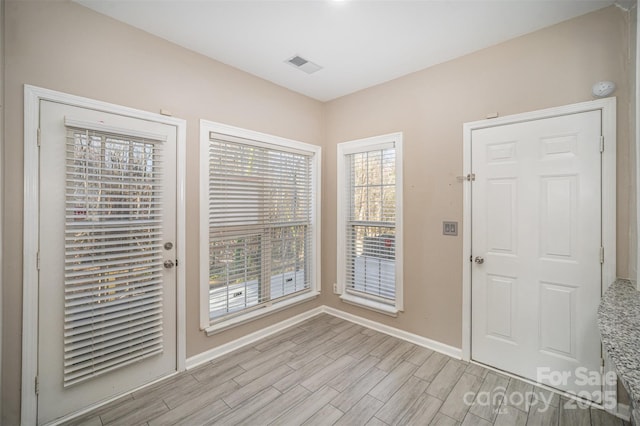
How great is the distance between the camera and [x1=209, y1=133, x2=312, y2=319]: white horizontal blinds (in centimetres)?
269

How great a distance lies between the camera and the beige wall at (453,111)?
1957 mm

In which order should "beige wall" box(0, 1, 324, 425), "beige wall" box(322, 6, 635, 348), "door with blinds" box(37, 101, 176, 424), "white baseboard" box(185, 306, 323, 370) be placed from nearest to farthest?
"beige wall" box(0, 1, 324, 425) < "door with blinds" box(37, 101, 176, 424) < "beige wall" box(322, 6, 635, 348) < "white baseboard" box(185, 306, 323, 370)

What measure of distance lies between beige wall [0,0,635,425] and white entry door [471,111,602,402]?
159 millimetres

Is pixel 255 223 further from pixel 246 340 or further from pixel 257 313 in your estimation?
pixel 246 340

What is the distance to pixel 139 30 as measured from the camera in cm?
Answer: 220

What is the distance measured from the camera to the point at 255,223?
2.97 m

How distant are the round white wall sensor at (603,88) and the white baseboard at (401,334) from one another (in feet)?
7.56

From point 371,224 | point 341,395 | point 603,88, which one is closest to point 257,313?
point 341,395

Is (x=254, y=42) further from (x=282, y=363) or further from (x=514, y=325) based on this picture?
(x=514, y=325)

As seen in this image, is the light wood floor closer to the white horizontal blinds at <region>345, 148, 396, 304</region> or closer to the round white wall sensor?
the white horizontal blinds at <region>345, 148, 396, 304</region>

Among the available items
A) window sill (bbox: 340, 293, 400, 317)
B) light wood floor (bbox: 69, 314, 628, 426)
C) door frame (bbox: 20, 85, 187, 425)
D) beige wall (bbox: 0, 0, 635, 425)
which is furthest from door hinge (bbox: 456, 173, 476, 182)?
door frame (bbox: 20, 85, 187, 425)

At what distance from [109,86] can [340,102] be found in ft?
7.90

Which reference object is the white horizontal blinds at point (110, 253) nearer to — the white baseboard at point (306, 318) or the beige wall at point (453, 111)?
the white baseboard at point (306, 318)

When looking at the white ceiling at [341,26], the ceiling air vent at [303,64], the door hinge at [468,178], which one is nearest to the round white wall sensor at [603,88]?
the white ceiling at [341,26]
